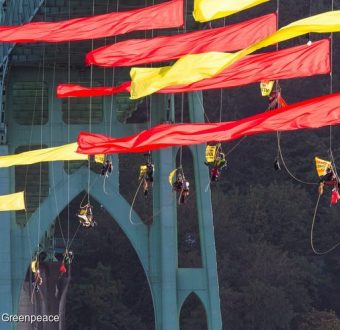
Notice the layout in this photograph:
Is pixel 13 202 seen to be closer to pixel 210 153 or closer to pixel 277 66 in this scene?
pixel 210 153

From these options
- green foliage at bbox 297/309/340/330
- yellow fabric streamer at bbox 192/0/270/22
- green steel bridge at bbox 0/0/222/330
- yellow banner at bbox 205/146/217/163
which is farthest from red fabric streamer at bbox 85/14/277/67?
green foliage at bbox 297/309/340/330

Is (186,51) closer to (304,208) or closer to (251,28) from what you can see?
(251,28)

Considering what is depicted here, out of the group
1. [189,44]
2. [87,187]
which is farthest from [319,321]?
[189,44]

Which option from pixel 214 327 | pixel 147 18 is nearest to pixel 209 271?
pixel 214 327

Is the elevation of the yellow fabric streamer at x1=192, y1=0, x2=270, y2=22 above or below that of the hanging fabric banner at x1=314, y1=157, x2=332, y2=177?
above

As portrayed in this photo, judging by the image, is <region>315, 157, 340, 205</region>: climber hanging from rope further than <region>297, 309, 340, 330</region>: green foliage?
No

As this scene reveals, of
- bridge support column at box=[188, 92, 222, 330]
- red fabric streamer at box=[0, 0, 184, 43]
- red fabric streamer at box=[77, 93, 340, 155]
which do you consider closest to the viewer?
red fabric streamer at box=[77, 93, 340, 155]

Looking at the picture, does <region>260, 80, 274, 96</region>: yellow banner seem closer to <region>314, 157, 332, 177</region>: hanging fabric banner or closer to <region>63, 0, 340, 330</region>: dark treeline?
<region>314, 157, 332, 177</region>: hanging fabric banner
